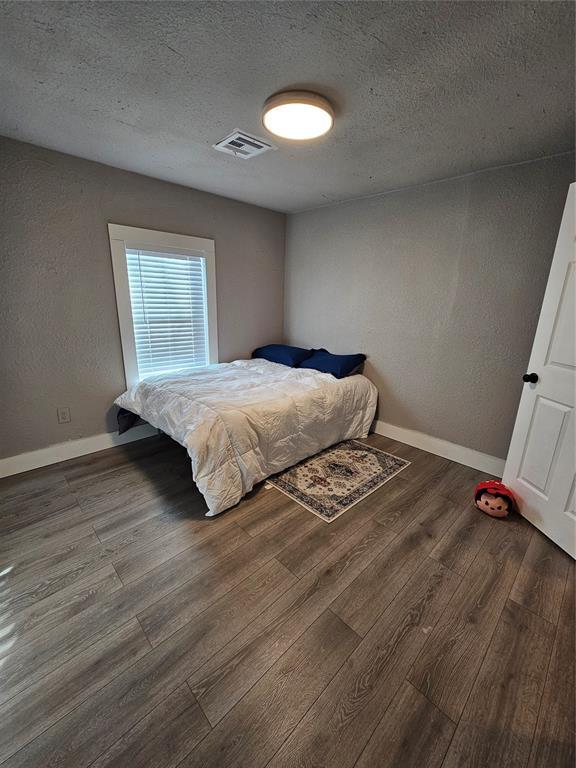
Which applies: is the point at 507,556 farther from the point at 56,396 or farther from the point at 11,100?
the point at 11,100

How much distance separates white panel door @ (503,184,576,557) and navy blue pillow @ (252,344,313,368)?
6.69ft

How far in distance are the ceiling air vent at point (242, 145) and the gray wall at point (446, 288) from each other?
4.34 ft

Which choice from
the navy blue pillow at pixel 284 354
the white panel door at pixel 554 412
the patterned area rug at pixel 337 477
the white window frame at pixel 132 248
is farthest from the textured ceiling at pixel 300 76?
the patterned area rug at pixel 337 477

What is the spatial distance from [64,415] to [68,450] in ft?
1.00

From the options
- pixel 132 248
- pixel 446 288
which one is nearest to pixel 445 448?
pixel 446 288

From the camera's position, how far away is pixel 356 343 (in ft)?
10.9

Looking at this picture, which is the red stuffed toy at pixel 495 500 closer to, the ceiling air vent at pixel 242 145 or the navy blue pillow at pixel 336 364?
the navy blue pillow at pixel 336 364

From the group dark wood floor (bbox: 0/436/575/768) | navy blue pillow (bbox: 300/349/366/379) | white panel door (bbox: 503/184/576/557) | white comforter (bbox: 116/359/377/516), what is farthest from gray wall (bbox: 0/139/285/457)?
white panel door (bbox: 503/184/576/557)

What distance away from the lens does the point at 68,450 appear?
2641 mm

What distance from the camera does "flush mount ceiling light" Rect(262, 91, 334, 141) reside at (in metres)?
1.50

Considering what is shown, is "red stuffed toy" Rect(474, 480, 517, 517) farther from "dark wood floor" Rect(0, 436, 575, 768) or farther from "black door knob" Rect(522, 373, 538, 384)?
"black door knob" Rect(522, 373, 538, 384)

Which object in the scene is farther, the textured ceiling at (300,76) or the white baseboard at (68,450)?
the white baseboard at (68,450)

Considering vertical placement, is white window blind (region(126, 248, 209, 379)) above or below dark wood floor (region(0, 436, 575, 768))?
above

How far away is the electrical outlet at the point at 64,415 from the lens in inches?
101
